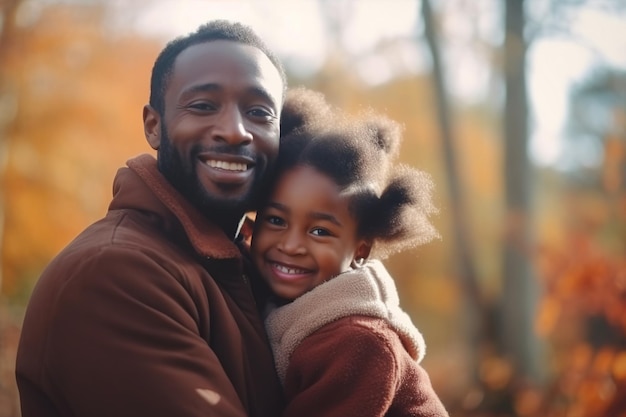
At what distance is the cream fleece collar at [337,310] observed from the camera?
278 centimetres

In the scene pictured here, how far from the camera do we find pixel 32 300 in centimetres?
236

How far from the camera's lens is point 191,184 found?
9.20ft

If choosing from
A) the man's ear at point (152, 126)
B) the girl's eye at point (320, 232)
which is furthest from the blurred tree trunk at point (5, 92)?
the girl's eye at point (320, 232)

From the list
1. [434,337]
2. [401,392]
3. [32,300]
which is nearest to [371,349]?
[401,392]

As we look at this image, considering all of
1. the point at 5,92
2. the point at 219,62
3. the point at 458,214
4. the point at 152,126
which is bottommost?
the point at 458,214

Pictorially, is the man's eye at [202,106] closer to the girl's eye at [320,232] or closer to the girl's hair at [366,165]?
the girl's hair at [366,165]

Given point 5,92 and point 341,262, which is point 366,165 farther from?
point 5,92

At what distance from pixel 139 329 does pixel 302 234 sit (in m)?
0.98

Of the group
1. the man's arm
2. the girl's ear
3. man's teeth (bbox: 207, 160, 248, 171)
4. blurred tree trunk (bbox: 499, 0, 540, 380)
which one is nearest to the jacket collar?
man's teeth (bbox: 207, 160, 248, 171)

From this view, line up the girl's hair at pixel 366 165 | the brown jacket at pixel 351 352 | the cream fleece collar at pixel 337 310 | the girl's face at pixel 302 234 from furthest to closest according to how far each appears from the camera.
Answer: the girl's hair at pixel 366 165 → the girl's face at pixel 302 234 → the cream fleece collar at pixel 337 310 → the brown jacket at pixel 351 352

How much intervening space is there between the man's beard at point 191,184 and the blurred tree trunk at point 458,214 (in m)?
8.49

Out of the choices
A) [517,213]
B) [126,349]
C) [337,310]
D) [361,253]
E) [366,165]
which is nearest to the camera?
[126,349]

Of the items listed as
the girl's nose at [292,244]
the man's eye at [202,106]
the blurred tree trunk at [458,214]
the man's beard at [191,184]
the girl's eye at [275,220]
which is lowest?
the blurred tree trunk at [458,214]

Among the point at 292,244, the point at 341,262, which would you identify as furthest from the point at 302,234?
the point at 341,262
